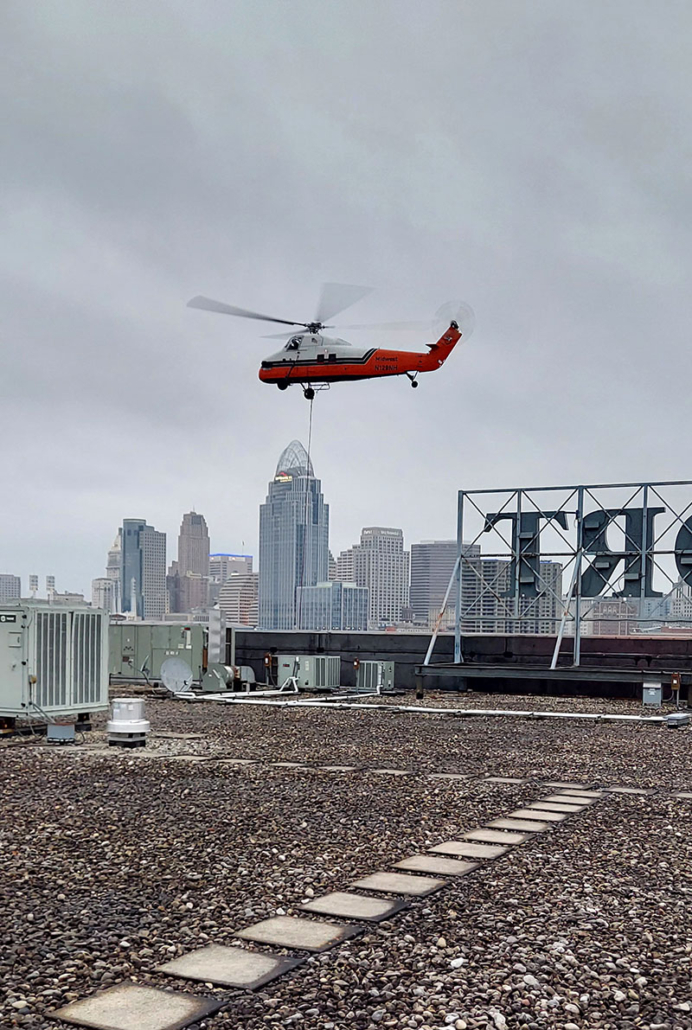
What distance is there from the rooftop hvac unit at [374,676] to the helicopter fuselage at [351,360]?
35.6 feet

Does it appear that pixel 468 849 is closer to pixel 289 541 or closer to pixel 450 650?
pixel 450 650

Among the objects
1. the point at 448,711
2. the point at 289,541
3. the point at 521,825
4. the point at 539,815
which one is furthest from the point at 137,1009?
the point at 289,541

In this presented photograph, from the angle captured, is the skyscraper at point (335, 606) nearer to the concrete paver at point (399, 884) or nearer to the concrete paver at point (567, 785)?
the concrete paver at point (567, 785)

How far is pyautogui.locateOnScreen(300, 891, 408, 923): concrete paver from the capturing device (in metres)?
5.66

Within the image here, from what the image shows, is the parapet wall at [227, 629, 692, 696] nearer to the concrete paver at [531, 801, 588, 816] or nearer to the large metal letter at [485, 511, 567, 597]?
the large metal letter at [485, 511, 567, 597]

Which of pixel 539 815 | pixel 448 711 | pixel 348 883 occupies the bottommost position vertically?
pixel 448 711

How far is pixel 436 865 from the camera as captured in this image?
693 centimetres

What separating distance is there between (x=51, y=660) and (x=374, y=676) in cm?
1248

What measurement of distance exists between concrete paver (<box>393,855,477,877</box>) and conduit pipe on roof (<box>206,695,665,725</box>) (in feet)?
38.9

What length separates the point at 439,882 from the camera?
6461 millimetres

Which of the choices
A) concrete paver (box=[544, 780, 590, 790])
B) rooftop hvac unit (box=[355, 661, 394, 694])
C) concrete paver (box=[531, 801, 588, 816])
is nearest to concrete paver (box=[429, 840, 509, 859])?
concrete paver (box=[531, 801, 588, 816])

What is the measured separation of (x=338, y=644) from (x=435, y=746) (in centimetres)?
1536

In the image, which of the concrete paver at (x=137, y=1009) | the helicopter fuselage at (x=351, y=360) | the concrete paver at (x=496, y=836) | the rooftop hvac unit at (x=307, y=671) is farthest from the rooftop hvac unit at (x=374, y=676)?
the concrete paver at (x=137, y=1009)

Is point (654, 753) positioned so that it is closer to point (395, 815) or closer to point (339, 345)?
point (395, 815)
